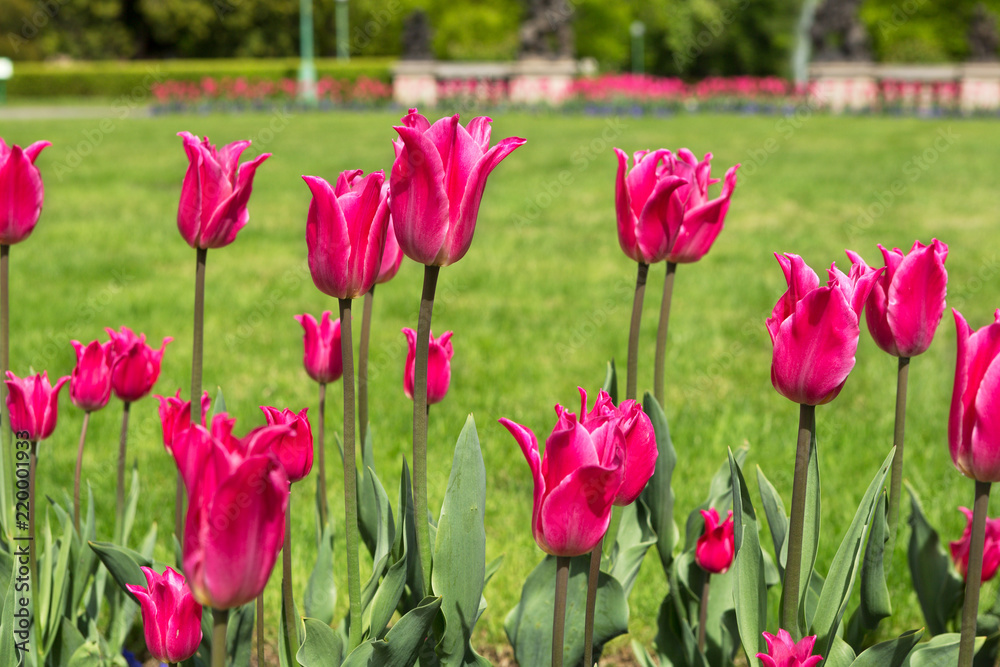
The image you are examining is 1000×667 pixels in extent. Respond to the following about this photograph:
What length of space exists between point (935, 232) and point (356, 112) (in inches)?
673

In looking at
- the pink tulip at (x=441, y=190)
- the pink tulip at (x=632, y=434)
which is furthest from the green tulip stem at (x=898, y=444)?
the pink tulip at (x=441, y=190)

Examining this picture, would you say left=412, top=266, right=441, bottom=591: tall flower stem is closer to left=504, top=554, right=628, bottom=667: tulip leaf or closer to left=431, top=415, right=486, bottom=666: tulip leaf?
left=431, top=415, right=486, bottom=666: tulip leaf

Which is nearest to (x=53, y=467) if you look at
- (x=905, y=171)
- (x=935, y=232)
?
(x=935, y=232)

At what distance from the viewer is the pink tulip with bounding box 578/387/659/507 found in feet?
3.75

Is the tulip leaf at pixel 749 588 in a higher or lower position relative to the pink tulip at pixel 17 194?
lower

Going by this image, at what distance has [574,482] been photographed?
1.05 meters

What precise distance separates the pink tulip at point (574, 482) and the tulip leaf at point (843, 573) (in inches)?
17.1

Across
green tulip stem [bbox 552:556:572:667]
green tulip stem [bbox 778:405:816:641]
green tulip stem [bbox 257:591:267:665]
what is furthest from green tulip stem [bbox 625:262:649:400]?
green tulip stem [bbox 257:591:267:665]

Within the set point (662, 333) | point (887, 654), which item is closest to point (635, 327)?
point (662, 333)

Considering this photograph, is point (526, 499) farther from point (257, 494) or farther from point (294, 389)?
point (257, 494)

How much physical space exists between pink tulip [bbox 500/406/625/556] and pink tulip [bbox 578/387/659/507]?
0.13 ft

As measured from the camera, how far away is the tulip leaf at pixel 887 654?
51.2 inches

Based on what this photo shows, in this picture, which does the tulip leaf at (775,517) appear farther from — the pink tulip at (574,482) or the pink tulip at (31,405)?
the pink tulip at (31,405)

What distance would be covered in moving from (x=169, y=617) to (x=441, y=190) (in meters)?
0.66
